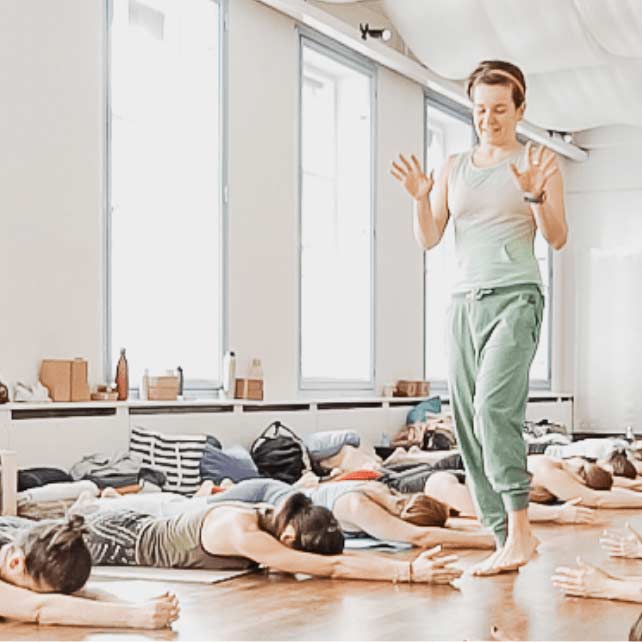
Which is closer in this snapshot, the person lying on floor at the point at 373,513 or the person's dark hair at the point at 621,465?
the person lying on floor at the point at 373,513

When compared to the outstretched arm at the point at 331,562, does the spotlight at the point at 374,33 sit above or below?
above

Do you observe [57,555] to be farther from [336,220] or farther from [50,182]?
[336,220]

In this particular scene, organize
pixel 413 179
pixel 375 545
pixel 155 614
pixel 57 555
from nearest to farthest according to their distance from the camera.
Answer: pixel 155 614, pixel 57 555, pixel 413 179, pixel 375 545

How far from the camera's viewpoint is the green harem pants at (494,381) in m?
3.93

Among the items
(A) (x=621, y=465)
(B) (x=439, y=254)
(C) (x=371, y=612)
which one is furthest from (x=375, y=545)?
(B) (x=439, y=254)

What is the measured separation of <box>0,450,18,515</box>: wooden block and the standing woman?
1.98 m

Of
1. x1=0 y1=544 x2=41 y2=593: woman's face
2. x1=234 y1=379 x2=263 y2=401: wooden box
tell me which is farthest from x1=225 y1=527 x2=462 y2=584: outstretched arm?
x1=234 y1=379 x2=263 y2=401: wooden box

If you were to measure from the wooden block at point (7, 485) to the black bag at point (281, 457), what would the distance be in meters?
2.32

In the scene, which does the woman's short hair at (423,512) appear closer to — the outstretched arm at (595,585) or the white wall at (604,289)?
the outstretched arm at (595,585)

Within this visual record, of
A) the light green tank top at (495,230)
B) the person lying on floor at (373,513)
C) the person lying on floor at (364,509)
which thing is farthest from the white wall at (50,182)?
the light green tank top at (495,230)

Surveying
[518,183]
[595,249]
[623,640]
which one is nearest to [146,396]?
[518,183]

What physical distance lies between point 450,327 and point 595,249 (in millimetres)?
9568

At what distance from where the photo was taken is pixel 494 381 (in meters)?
3.92

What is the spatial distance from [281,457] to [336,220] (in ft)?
8.48
